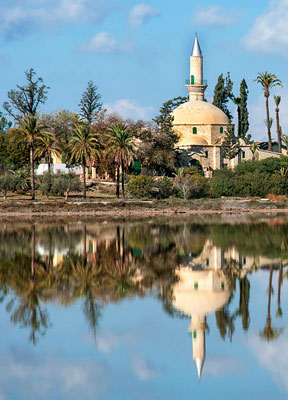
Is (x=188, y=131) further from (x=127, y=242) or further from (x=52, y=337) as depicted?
Answer: (x=52, y=337)

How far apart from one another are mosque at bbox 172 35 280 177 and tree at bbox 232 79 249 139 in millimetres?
5792

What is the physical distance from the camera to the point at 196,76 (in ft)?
274

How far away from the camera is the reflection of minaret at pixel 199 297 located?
15.1 meters

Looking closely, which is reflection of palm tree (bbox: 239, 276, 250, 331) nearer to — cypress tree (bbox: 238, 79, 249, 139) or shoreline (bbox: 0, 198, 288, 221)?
shoreline (bbox: 0, 198, 288, 221)

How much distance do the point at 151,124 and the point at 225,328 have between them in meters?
60.2

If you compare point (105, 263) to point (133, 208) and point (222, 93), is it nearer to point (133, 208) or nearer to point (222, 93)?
point (133, 208)

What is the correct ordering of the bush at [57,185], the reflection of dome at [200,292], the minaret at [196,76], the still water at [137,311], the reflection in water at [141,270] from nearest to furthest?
the still water at [137,311] < the reflection in water at [141,270] < the reflection of dome at [200,292] < the bush at [57,185] < the minaret at [196,76]

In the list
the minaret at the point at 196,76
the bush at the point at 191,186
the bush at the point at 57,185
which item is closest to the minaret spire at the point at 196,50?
the minaret at the point at 196,76

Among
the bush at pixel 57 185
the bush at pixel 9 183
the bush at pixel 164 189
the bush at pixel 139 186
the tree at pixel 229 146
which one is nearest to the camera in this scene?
the bush at pixel 9 183

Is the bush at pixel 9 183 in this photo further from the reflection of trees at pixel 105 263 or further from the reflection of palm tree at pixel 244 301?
the reflection of palm tree at pixel 244 301

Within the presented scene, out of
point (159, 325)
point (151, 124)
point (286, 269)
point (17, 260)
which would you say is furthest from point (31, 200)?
point (159, 325)

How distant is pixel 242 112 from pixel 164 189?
77.8ft

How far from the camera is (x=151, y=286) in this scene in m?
21.9

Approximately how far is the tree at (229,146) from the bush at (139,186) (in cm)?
1474
